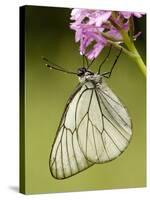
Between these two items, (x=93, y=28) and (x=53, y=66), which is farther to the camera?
(x=93, y=28)

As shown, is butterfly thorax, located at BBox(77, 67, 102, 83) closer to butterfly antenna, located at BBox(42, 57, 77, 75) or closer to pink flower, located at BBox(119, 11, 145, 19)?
butterfly antenna, located at BBox(42, 57, 77, 75)

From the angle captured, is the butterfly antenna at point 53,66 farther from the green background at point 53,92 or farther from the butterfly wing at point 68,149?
the butterfly wing at point 68,149

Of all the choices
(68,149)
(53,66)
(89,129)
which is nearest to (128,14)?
(53,66)

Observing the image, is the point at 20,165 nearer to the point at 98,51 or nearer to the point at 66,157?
the point at 66,157

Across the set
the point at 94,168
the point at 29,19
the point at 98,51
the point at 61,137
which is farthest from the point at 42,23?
the point at 94,168

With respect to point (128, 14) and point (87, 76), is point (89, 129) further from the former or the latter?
point (128, 14)

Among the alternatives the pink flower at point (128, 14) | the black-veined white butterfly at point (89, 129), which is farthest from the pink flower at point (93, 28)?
the black-veined white butterfly at point (89, 129)
